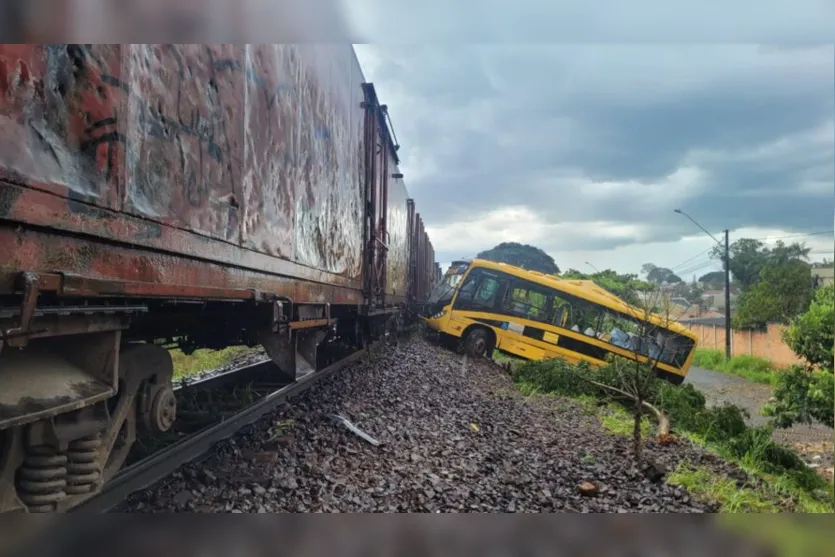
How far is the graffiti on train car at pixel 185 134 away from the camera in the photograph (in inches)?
65.4

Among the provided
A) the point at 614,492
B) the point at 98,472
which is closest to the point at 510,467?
the point at 614,492

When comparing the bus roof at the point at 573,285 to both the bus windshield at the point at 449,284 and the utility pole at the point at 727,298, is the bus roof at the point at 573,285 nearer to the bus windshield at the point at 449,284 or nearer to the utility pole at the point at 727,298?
the bus windshield at the point at 449,284

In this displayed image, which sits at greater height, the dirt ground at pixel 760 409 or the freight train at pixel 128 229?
the freight train at pixel 128 229

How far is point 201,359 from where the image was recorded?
9281 millimetres

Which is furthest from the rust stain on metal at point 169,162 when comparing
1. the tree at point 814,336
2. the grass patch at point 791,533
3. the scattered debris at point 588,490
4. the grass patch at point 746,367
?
the grass patch at point 746,367

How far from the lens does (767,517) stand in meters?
2.31

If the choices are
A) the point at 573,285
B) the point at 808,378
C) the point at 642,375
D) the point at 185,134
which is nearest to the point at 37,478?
the point at 185,134

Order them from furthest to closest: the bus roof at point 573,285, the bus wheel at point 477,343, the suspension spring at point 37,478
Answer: the bus wheel at point 477,343, the bus roof at point 573,285, the suspension spring at point 37,478

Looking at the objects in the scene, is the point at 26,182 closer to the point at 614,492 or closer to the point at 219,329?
the point at 219,329

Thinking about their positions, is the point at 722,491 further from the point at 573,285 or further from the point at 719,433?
the point at 573,285

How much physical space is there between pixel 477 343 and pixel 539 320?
1.57 m

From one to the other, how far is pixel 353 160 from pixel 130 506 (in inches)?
185

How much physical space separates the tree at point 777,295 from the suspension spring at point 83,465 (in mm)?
4027
